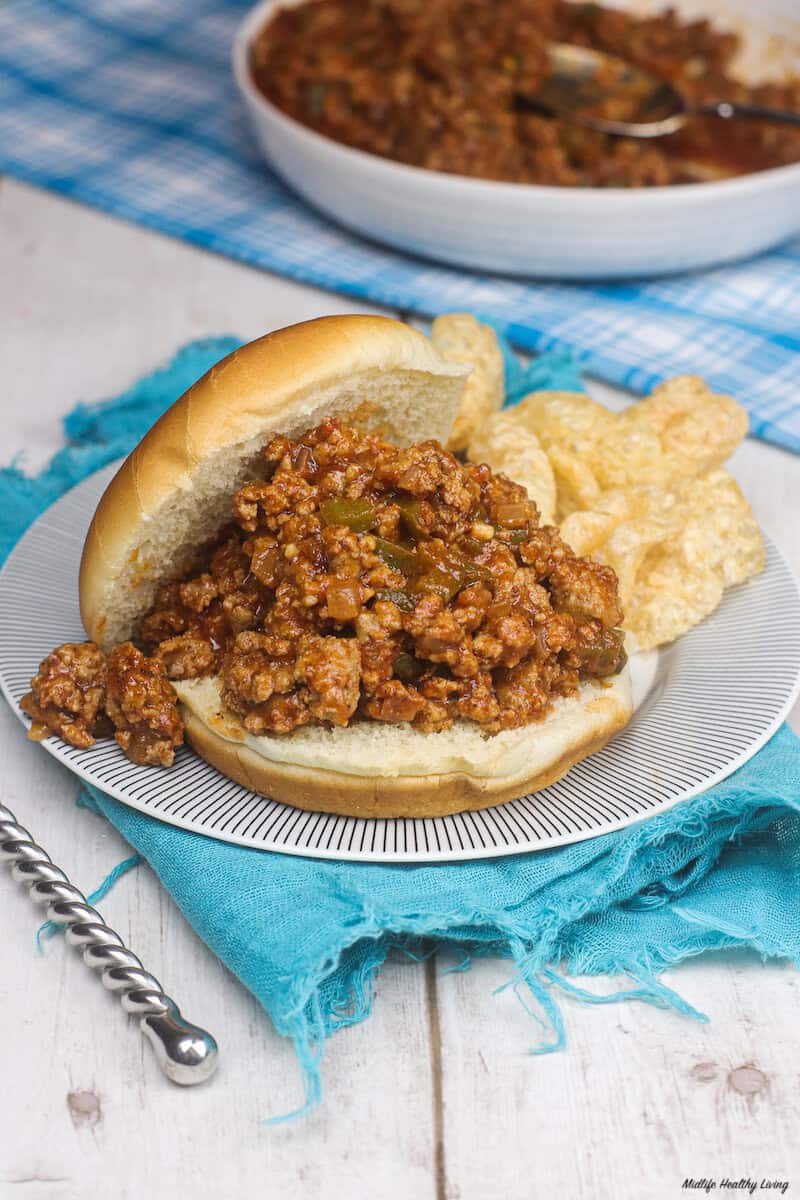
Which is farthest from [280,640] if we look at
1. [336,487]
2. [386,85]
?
[386,85]

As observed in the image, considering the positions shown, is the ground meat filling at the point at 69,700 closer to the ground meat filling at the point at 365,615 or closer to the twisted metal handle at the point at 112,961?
the ground meat filling at the point at 365,615

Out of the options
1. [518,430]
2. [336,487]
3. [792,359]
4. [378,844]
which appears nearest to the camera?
[378,844]

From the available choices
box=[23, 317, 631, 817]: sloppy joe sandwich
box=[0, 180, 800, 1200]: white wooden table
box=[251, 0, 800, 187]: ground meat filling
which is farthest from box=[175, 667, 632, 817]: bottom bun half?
box=[251, 0, 800, 187]: ground meat filling

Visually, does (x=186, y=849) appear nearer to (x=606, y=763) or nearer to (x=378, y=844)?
(x=378, y=844)

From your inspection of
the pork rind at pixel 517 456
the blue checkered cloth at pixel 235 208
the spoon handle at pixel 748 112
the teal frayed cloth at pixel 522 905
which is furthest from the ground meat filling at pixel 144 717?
the spoon handle at pixel 748 112

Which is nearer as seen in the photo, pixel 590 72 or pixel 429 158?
pixel 429 158

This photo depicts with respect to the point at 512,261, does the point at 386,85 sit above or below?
above

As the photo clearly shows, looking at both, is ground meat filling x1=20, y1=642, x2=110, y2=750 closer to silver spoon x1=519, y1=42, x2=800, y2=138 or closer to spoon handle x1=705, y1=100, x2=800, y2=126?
silver spoon x1=519, y1=42, x2=800, y2=138
